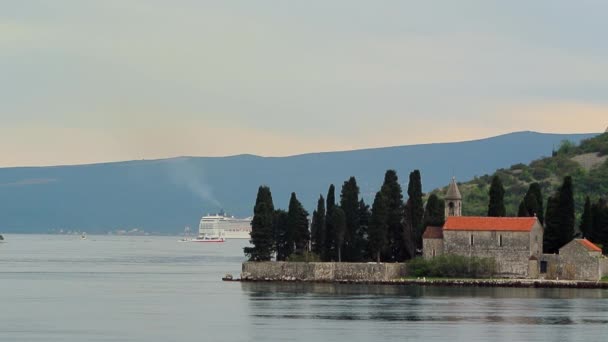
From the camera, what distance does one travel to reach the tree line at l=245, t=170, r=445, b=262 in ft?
355

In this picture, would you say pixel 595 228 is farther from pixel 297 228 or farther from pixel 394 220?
pixel 297 228

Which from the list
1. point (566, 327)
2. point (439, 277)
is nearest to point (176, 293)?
point (439, 277)

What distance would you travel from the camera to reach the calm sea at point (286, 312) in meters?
72.6

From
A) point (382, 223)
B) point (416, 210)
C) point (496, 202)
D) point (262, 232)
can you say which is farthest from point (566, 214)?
point (262, 232)

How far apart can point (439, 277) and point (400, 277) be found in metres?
2.67

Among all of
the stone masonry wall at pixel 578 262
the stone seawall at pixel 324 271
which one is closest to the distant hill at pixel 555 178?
the stone seawall at pixel 324 271

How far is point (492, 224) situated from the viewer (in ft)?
344

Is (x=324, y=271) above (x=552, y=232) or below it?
below

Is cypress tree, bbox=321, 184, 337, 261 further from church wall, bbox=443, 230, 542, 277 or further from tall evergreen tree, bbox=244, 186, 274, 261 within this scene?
church wall, bbox=443, 230, 542, 277

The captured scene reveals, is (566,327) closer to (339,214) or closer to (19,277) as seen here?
(339,214)

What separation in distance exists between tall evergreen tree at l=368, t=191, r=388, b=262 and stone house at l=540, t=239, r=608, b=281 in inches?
420

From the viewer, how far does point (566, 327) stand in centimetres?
7606

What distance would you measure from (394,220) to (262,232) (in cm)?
907

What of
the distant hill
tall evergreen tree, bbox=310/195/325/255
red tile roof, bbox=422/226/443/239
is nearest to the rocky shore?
red tile roof, bbox=422/226/443/239
